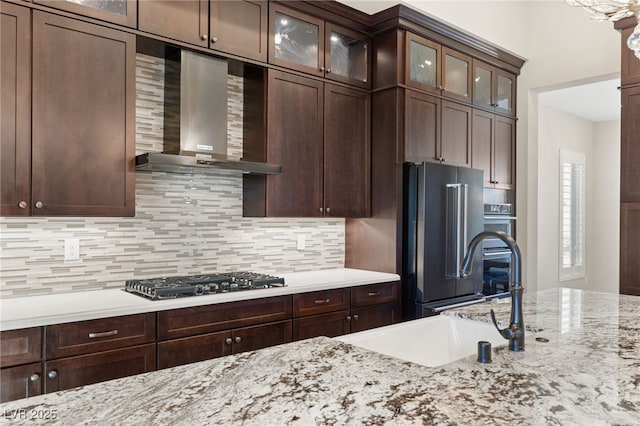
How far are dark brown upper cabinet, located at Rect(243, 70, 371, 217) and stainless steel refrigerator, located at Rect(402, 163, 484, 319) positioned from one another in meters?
0.42

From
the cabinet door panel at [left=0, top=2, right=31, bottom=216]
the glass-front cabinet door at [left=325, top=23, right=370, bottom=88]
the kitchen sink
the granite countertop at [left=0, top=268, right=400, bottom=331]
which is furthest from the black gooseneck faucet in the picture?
the glass-front cabinet door at [left=325, top=23, right=370, bottom=88]

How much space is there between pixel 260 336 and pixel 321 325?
491 mm

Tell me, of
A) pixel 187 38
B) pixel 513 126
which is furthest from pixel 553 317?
pixel 513 126

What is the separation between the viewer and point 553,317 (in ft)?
6.38

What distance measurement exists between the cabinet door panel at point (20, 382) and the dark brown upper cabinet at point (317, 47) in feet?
7.66

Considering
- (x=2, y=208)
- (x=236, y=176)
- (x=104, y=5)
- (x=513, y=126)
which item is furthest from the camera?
(x=513, y=126)

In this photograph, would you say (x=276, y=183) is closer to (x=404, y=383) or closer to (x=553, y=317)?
(x=553, y=317)

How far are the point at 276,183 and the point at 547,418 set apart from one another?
8.47 feet

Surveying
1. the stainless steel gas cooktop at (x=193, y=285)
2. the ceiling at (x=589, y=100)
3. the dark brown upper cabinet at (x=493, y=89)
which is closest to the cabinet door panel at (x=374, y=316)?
the stainless steel gas cooktop at (x=193, y=285)

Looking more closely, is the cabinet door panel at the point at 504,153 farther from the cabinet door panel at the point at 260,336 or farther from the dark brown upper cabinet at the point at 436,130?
the cabinet door panel at the point at 260,336

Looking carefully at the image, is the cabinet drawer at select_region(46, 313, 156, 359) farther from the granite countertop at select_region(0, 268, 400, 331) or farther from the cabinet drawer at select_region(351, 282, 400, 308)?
the cabinet drawer at select_region(351, 282, 400, 308)

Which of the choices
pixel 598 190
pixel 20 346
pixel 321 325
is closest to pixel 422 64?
pixel 321 325

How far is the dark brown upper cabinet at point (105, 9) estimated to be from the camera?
95.7 inches

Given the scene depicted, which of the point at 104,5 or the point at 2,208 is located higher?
the point at 104,5
